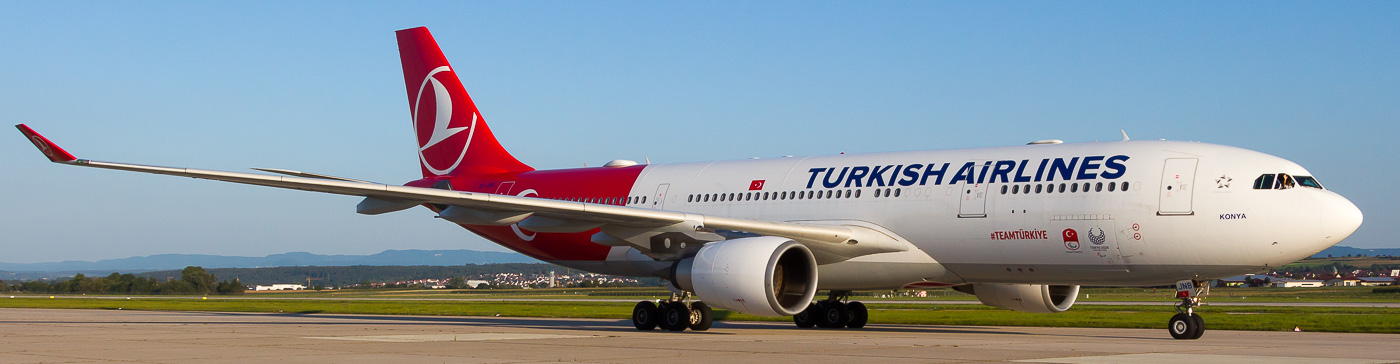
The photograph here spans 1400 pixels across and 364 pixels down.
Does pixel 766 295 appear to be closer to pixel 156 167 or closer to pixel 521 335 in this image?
pixel 521 335

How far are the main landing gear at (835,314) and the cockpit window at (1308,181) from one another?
8.17 metres

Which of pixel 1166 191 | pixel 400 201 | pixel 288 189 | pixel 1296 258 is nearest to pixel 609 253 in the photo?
pixel 400 201

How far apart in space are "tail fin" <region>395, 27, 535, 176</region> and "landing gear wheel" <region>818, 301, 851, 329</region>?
7037mm

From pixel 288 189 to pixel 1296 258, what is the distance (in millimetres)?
13238

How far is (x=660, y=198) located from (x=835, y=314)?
3774 millimetres

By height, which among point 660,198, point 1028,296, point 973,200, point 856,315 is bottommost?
point 856,315

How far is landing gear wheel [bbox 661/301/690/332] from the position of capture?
19812mm

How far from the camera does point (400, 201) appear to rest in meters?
18.4

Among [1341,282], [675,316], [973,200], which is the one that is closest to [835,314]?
[675,316]

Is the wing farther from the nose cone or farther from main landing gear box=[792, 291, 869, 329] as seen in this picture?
the nose cone

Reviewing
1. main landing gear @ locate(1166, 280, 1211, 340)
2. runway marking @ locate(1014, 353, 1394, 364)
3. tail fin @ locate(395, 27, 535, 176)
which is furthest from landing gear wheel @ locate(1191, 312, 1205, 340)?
tail fin @ locate(395, 27, 535, 176)

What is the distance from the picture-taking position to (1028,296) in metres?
21.2

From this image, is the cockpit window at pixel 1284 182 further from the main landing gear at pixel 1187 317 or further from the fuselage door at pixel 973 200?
the fuselage door at pixel 973 200

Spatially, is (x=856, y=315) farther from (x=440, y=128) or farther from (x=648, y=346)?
(x=440, y=128)
